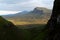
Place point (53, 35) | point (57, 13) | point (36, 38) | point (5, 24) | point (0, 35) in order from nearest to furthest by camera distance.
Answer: point (53, 35) → point (57, 13) → point (36, 38) → point (0, 35) → point (5, 24)

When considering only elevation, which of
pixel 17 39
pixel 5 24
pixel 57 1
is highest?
pixel 57 1

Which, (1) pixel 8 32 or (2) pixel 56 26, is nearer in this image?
(2) pixel 56 26

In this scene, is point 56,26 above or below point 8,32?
above

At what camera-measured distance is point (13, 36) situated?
118562 millimetres

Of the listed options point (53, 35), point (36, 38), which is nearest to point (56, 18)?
point (53, 35)

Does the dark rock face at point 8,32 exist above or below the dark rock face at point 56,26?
below

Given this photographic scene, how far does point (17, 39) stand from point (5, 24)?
1862 centimetres

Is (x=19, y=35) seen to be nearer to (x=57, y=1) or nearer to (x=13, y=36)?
(x=13, y=36)

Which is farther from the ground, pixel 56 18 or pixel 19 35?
pixel 56 18

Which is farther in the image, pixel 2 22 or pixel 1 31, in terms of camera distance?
pixel 2 22

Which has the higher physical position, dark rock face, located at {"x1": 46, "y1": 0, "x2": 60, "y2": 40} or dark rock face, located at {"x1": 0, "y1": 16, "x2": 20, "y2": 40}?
dark rock face, located at {"x1": 46, "y1": 0, "x2": 60, "y2": 40}

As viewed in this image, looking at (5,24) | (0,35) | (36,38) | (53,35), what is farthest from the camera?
(5,24)

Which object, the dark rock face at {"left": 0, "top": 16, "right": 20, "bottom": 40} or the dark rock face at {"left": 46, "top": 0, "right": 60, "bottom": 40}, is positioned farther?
the dark rock face at {"left": 0, "top": 16, "right": 20, "bottom": 40}

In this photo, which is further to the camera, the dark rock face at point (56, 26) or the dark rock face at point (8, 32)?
the dark rock face at point (8, 32)
